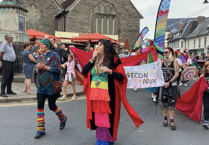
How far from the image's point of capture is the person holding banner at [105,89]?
11.8ft

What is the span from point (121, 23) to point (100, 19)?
3.09 m

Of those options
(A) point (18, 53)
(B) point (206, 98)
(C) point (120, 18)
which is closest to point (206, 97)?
(B) point (206, 98)

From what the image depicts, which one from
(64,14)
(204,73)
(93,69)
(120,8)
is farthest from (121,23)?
(93,69)

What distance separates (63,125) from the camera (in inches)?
189

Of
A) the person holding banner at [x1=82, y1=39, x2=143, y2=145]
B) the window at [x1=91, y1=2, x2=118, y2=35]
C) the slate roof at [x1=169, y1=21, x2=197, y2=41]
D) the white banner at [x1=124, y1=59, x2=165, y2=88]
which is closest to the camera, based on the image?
the person holding banner at [x1=82, y1=39, x2=143, y2=145]

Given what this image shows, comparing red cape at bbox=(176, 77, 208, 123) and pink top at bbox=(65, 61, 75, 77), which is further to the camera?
pink top at bbox=(65, 61, 75, 77)

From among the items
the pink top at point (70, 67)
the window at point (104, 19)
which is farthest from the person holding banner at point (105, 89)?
the window at point (104, 19)

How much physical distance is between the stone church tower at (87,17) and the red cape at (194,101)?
24.0m

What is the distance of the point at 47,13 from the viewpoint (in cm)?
3031

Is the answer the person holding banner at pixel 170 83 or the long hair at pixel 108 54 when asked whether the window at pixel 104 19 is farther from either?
the long hair at pixel 108 54

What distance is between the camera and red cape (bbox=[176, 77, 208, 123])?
5.66m

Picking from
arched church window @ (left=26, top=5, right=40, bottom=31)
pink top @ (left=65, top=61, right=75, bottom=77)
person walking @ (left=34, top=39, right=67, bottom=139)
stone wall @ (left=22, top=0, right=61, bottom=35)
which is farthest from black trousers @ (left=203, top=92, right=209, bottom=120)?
arched church window @ (left=26, top=5, right=40, bottom=31)

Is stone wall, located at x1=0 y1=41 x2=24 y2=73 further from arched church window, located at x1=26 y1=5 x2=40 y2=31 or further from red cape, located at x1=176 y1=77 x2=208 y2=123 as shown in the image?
arched church window, located at x1=26 y1=5 x2=40 y2=31

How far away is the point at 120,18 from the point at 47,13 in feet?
33.5
